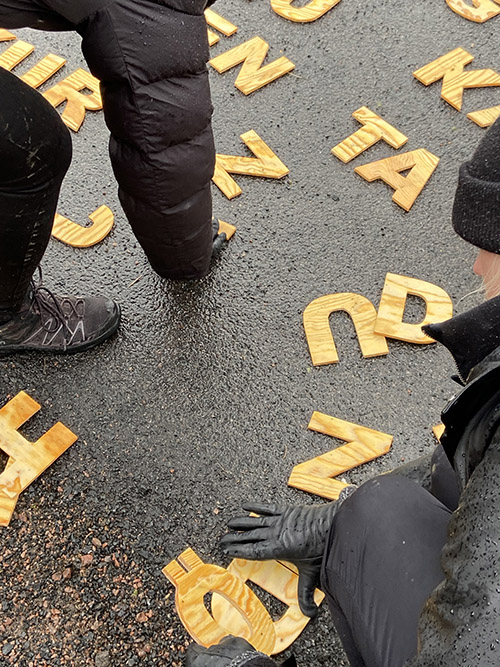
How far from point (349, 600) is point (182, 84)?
164cm

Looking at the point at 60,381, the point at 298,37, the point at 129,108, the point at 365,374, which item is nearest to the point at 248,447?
the point at 365,374

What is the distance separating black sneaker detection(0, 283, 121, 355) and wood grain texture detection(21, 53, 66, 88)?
160cm

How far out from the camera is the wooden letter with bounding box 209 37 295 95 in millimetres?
3830

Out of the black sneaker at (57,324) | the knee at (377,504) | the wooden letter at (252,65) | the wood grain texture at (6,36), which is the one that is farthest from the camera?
the wood grain texture at (6,36)

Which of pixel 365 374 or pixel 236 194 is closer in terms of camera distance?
pixel 365 374

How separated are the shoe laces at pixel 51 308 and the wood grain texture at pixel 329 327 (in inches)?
41.6

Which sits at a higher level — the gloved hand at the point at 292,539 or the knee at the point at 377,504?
the knee at the point at 377,504

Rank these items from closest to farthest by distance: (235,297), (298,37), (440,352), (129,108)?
1. (129,108)
2. (440,352)
3. (235,297)
4. (298,37)

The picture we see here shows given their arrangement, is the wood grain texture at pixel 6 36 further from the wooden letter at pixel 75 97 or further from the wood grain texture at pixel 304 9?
the wood grain texture at pixel 304 9

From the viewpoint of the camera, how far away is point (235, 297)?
3.09 m

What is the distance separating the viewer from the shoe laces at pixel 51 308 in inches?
113

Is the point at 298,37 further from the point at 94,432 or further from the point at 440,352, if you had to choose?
the point at 94,432

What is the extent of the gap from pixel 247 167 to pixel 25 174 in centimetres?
151

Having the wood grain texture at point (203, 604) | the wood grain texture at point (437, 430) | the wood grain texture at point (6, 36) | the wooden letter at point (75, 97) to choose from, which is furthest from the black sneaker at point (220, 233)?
the wood grain texture at point (6, 36)
